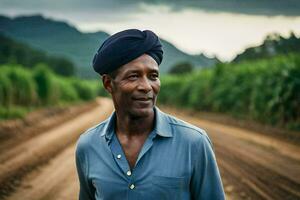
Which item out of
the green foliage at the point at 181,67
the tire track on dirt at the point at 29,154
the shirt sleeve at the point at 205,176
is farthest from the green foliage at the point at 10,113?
the green foliage at the point at 181,67

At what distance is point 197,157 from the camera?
2395 millimetres

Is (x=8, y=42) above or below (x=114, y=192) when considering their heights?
below

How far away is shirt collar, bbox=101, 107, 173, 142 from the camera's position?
8.04 ft

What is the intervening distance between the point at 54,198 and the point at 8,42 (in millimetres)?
75034

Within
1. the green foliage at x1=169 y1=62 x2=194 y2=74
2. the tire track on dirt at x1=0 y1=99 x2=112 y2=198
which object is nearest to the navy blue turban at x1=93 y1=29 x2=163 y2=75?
the tire track on dirt at x1=0 y1=99 x2=112 y2=198

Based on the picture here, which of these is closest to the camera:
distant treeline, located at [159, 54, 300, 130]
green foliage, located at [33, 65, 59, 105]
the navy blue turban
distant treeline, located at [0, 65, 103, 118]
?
the navy blue turban

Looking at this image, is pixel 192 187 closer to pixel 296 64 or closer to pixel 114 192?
pixel 114 192

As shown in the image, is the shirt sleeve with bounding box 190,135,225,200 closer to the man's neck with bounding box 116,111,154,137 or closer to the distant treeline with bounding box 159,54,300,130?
the man's neck with bounding box 116,111,154,137

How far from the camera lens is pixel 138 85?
8.34 ft

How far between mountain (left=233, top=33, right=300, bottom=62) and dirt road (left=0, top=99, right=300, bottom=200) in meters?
9.85

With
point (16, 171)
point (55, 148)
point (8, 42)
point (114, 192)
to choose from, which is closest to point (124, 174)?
point (114, 192)

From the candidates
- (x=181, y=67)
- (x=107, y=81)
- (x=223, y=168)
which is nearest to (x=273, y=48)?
(x=223, y=168)

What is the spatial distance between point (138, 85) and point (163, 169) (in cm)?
45

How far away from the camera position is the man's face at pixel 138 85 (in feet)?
8.24
